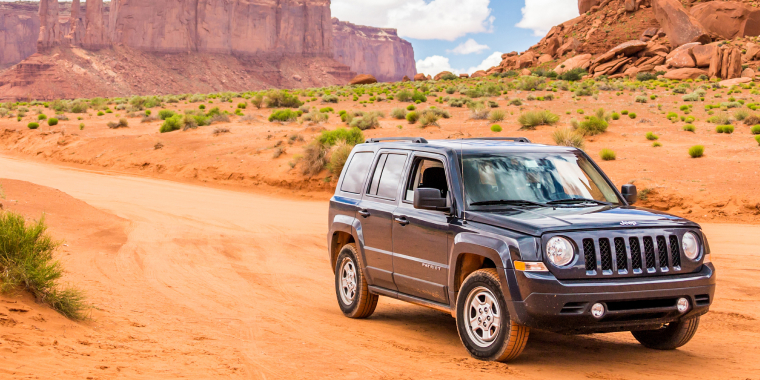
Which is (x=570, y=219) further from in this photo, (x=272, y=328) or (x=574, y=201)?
(x=272, y=328)

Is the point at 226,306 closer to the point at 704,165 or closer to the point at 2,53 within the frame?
the point at 704,165

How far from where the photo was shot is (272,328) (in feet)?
25.9

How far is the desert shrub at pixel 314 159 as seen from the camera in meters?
26.1

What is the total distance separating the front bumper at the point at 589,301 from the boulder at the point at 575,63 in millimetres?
77961

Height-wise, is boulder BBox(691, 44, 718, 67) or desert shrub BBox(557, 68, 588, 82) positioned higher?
boulder BBox(691, 44, 718, 67)

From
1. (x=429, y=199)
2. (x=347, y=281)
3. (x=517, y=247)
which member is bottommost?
(x=347, y=281)

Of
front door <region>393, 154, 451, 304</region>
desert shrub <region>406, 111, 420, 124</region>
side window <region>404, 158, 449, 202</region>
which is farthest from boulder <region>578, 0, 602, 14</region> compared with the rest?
front door <region>393, 154, 451, 304</region>

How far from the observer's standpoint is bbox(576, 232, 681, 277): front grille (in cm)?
596

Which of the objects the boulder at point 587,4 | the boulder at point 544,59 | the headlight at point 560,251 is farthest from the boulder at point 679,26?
the headlight at point 560,251

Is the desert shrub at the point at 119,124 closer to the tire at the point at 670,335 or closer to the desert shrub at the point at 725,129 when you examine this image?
the desert shrub at the point at 725,129

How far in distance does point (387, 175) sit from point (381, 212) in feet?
1.52

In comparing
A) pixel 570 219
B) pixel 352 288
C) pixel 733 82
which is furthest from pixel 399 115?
pixel 733 82

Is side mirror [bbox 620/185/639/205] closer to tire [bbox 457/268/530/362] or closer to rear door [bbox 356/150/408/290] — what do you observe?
tire [bbox 457/268/530/362]

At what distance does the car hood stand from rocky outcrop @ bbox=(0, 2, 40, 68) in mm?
169580
